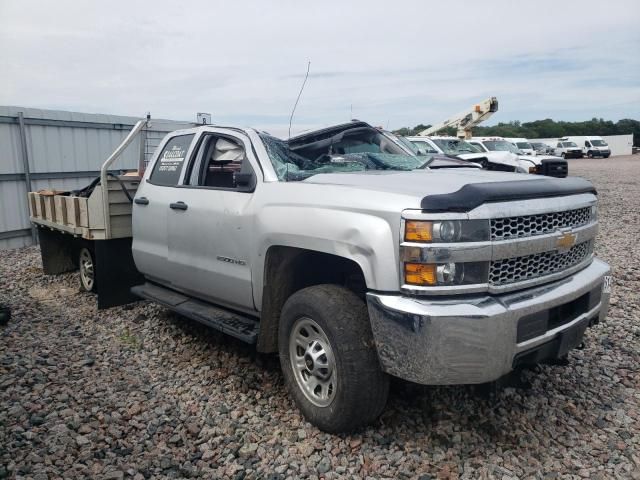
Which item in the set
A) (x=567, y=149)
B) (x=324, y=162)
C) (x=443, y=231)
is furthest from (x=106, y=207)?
(x=567, y=149)

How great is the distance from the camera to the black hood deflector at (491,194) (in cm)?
276

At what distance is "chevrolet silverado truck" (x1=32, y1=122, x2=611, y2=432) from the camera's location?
273 cm

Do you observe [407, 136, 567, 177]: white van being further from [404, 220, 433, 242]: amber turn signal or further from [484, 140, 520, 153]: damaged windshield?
[404, 220, 433, 242]: amber turn signal

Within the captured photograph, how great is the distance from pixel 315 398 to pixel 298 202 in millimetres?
1225

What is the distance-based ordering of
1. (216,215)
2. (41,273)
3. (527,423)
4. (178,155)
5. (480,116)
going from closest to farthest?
(527,423) < (216,215) < (178,155) < (41,273) < (480,116)

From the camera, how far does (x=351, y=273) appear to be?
138 inches

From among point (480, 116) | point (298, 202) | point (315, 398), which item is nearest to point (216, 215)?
point (298, 202)

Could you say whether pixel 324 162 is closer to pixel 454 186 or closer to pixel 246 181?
pixel 246 181

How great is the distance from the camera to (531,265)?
9.97 feet

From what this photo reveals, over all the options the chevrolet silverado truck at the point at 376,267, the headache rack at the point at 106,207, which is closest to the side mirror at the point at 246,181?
the chevrolet silverado truck at the point at 376,267

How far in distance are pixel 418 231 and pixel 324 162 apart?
169 cm

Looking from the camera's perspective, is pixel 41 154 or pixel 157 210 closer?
pixel 157 210

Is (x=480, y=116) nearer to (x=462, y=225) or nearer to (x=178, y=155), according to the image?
(x=178, y=155)

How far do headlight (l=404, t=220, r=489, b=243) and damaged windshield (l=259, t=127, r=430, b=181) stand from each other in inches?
48.0
